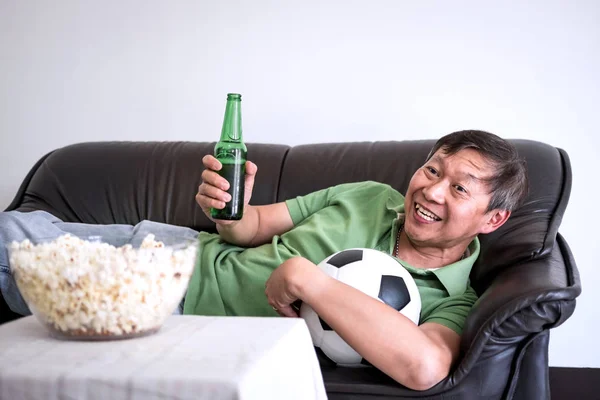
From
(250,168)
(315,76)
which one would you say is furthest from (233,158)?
(315,76)

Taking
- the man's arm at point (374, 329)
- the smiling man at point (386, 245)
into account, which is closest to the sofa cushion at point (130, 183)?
the smiling man at point (386, 245)

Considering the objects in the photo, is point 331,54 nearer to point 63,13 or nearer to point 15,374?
point 63,13

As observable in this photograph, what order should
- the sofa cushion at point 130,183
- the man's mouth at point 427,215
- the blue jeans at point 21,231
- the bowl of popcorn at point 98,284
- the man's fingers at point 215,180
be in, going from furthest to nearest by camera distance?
the sofa cushion at point 130,183 → the man's mouth at point 427,215 → the blue jeans at point 21,231 → the man's fingers at point 215,180 → the bowl of popcorn at point 98,284

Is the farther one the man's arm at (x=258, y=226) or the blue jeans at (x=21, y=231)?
the man's arm at (x=258, y=226)

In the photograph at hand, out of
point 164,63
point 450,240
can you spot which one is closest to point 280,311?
point 450,240

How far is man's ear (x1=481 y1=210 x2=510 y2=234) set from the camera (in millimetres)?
1874

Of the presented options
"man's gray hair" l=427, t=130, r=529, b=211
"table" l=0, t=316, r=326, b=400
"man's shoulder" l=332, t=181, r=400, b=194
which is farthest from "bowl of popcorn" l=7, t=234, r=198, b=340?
"man's shoulder" l=332, t=181, r=400, b=194

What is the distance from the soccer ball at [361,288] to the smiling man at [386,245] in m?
0.06

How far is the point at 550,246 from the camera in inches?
70.5

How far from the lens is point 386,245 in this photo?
6.48 feet

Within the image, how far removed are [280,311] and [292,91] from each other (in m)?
1.32

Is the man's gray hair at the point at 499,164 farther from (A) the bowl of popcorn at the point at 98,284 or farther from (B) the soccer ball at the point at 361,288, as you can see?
(A) the bowl of popcorn at the point at 98,284

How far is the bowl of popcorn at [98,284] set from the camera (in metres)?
0.94

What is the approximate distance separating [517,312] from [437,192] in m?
0.41
